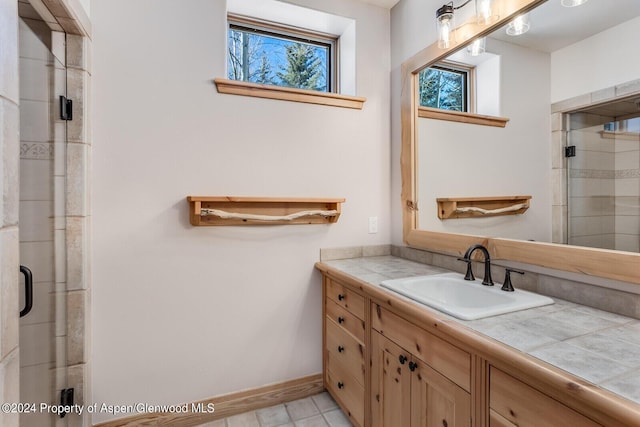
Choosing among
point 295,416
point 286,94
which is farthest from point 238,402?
point 286,94

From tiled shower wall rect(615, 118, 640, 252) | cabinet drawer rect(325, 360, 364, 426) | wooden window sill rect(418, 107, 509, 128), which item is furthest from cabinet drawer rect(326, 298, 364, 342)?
wooden window sill rect(418, 107, 509, 128)

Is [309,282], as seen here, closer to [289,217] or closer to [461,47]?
[289,217]

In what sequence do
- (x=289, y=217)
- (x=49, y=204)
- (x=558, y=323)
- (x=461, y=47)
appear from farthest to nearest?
(x=289, y=217), (x=461, y=47), (x=49, y=204), (x=558, y=323)

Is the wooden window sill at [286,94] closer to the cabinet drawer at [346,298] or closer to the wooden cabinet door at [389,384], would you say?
the cabinet drawer at [346,298]

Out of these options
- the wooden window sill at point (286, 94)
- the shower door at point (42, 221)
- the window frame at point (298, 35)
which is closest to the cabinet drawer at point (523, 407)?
the shower door at point (42, 221)

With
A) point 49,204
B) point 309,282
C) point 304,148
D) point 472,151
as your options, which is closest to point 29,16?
point 49,204

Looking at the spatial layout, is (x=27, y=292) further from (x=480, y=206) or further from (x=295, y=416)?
(x=480, y=206)

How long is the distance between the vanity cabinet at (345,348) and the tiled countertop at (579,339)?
1.45 feet

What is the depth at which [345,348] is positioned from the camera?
5.61 feet

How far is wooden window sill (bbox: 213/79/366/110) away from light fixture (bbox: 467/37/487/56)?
2.24ft

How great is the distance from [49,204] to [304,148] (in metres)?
1.30

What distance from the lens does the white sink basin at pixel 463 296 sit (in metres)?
1.06

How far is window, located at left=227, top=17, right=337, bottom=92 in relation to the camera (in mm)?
1997

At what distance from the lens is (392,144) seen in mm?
2195
